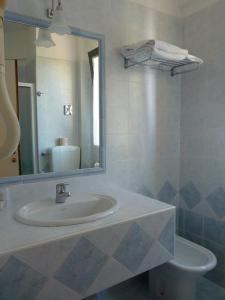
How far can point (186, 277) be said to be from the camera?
5.09 feet

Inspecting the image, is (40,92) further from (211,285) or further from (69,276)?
(211,285)

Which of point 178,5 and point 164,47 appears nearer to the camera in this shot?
point 164,47

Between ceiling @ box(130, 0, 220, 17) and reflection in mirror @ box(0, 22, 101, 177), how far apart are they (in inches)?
24.5

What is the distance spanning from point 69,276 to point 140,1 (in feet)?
5.90

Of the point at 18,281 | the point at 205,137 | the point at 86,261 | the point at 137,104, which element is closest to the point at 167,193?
the point at 205,137

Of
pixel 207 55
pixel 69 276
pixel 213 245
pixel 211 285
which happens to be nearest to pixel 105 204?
pixel 69 276

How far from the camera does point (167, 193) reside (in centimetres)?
208

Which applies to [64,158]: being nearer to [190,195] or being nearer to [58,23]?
[58,23]

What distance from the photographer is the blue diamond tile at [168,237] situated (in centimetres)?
125

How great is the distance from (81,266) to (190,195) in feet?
4.41

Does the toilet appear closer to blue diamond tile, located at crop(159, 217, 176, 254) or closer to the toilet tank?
blue diamond tile, located at crop(159, 217, 176, 254)

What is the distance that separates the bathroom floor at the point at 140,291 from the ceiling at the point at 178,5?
6.97 feet

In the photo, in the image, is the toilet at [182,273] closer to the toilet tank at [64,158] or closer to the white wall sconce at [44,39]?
the toilet tank at [64,158]

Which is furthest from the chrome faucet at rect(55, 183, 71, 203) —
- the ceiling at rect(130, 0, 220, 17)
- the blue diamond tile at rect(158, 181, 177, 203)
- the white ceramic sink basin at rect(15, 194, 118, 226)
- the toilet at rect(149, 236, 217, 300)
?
the ceiling at rect(130, 0, 220, 17)
